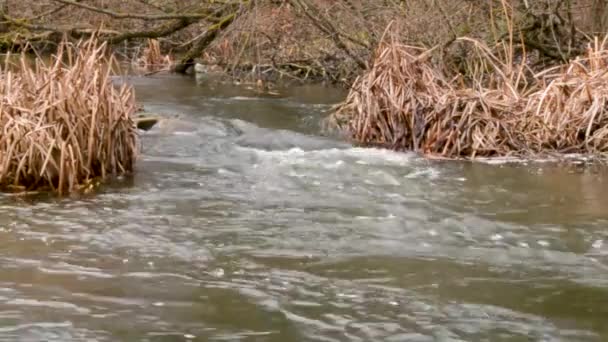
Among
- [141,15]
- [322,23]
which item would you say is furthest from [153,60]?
[322,23]

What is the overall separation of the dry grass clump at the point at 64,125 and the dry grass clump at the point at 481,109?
3.51 m

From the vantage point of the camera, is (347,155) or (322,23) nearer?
(347,155)

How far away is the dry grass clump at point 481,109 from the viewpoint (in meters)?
11.1

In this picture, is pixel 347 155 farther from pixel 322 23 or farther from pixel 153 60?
pixel 153 60

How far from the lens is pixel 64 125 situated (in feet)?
28.2

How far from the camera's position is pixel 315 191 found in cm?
877

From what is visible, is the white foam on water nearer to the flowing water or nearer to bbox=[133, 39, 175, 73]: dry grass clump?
the flowing water

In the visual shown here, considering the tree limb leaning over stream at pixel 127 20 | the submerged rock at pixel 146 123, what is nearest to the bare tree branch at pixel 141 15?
the tree limb leaning over stream at pixel 127 20

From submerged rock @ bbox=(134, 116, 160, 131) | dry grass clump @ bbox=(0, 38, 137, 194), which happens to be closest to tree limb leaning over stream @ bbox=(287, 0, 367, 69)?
submerged rock @ bbox=(134, 116, 160, 131)

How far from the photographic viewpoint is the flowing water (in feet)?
16.5

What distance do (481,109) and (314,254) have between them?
5.46m

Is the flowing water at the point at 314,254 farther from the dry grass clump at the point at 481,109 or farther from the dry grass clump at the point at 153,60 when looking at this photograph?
the dry grass clump at the point at 153,60

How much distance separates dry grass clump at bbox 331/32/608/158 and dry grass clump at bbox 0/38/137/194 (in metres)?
3.51

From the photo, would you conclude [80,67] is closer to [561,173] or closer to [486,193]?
[486,193]
